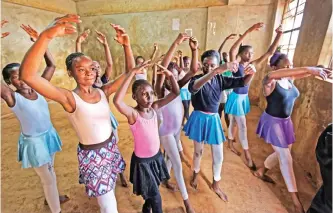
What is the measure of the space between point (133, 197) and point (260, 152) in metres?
2.13

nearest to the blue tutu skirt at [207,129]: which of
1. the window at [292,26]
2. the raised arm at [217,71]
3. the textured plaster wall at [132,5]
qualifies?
the raised arm at [217,71]

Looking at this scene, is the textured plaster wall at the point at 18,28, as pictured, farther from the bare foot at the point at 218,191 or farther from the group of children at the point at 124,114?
the bare foot at the point at 218,191

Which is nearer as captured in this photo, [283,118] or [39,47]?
[39,47]

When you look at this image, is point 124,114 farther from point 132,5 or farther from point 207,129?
point 132,5

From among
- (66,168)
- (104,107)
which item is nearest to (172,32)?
(66,168)

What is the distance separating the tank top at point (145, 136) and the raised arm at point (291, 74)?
1.16 m

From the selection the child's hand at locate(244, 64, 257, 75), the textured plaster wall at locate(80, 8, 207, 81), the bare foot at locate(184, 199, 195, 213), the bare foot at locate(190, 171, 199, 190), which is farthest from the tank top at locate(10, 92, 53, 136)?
the textured plaster wall at locate(80, 8, 207, 81)

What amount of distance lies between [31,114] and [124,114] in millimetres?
844

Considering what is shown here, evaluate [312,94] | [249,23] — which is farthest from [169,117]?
[249,23]

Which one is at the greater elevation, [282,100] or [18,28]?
[18,28]

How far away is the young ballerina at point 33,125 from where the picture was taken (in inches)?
61.7

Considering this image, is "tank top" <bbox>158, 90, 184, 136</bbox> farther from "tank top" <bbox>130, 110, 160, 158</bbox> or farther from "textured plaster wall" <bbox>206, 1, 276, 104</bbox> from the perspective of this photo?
"textured plaster wall" <bbox>206, 1, 276, 104</bbox>

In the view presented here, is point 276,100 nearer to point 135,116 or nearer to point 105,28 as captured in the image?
point 135,116

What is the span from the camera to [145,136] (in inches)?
60.3
